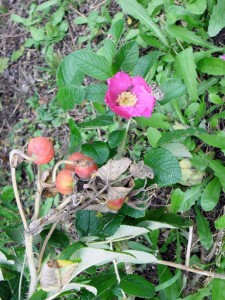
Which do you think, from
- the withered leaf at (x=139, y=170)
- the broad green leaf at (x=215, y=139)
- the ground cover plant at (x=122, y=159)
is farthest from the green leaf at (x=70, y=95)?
the broad green leaf at (x=215, y=139)

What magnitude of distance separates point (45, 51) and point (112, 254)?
52.4 inches

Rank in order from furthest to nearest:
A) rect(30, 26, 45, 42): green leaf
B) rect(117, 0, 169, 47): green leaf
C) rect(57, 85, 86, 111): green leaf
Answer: rect(30, 26, 45, 42): green leaf
rect(117, 0, 169, 47): green leaf
rect(57, 85, 86, 111): green leaf

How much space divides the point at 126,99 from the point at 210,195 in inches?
21.1

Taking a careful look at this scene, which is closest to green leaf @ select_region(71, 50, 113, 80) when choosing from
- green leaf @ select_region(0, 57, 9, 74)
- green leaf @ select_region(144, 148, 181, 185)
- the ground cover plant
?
the ground cover plant

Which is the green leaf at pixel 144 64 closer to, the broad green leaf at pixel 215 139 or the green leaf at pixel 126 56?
the green leaf at pixel 126 56

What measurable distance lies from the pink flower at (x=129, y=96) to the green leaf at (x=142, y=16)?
2.06 ft

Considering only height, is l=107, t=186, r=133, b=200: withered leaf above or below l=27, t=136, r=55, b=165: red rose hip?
below

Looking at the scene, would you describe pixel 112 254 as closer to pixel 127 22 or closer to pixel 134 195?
pixel 134 195

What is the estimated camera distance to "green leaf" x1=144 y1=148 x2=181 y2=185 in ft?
3.53

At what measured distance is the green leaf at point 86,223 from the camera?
116cm

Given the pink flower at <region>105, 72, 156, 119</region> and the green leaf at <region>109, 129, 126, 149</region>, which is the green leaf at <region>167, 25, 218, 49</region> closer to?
the pink flower at <region>105, 72, 156, 119</region>

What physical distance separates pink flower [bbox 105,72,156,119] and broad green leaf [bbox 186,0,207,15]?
632 millimetres

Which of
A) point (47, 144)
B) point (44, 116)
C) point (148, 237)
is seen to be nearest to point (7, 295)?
point (47, 144)

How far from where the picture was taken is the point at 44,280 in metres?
0.91
